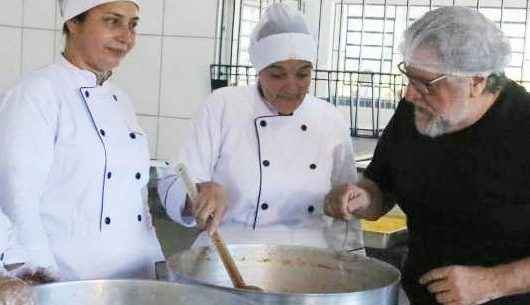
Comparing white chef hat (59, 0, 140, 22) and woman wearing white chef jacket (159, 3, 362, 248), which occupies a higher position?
white chef hat (59, 0, 140, 22)

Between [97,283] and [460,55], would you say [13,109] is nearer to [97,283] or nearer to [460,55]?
[97,283]

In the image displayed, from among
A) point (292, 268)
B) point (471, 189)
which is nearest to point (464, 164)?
point (471, 189)

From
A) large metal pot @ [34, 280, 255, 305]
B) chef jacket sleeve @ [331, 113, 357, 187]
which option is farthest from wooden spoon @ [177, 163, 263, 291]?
chef jacket sleeve @ [331, 113, 357, 187]

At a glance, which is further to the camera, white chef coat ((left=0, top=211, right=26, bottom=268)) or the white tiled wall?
the white tiled wall

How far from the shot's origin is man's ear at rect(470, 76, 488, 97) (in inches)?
45.3

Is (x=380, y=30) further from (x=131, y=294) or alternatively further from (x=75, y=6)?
(x=131, y=294)

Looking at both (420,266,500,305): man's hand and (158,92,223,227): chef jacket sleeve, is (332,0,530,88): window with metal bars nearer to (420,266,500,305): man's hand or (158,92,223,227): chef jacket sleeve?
(158,92,223,227): chef jacket sleeve

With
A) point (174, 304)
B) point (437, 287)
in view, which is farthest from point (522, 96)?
point (174, 304)

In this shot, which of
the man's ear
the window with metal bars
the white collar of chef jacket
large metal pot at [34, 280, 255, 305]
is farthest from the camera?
the window with metal bars

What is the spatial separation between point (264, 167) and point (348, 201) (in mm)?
252

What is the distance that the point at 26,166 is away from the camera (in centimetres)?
112

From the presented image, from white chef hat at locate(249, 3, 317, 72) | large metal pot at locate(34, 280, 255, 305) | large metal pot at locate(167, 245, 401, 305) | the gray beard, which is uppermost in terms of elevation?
white chef hat at locate(249, 3, 317, 72)

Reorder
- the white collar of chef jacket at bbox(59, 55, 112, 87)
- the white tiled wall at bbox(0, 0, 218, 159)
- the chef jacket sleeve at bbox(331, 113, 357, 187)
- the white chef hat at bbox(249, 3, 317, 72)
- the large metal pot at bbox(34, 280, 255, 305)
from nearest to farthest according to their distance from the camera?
the large metal pot at bbox(34, 280, 255, 305) < the white collar of chef jacket at bbox(59, 55, 112, 87) < the white chef hat at bbox(249, 3, 317, 72) < the chef jacket sleeve at bbox(331, 113, 357, 187) < the white tiled wall at bbox(0, 0, 218, 159)

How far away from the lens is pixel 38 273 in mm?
995
